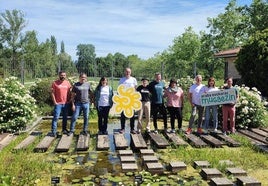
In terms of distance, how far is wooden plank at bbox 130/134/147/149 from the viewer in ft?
29.1

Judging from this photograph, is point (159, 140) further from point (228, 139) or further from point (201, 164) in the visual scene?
point (201, 164)

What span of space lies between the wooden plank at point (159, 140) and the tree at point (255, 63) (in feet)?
32.8

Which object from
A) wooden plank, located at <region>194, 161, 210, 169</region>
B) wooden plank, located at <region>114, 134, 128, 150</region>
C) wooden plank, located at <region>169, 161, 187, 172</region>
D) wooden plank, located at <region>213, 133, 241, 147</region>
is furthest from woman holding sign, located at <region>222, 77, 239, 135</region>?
wooden plank, located at <region>169, 161, 187, 172</region>

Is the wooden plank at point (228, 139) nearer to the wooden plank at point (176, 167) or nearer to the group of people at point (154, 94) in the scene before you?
the group of people at point (154, 94)

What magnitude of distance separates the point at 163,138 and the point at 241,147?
2003 mm

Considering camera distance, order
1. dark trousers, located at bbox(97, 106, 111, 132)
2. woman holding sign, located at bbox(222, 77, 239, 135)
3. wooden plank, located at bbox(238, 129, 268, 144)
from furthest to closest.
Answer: woman holding sign, located at bbox(222, 77, 239, 135) → dark trousers, located at bbox(97, 106, 111, 132) → wooden plank, located at bbox(238, 129, 268, 144)

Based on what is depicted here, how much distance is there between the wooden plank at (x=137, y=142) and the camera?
29.1ft

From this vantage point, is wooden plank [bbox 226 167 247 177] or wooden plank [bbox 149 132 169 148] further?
wooden plank [bbox 149 132 169 148]

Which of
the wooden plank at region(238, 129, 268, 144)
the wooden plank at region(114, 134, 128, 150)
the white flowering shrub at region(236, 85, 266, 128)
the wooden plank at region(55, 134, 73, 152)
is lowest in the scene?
the wooden plank at region(238, 129, 268, 144)

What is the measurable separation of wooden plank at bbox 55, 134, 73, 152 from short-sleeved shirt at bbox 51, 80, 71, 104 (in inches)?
37.7

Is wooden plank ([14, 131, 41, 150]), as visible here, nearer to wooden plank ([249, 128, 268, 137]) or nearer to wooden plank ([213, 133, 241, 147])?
wooden plank ([213, 133, 241, 147])

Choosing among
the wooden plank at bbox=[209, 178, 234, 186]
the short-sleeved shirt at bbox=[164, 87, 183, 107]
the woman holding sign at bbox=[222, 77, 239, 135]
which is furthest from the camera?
the woman holding sign at bbox=[222, 77, 239, 135]

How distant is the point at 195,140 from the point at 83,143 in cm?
290

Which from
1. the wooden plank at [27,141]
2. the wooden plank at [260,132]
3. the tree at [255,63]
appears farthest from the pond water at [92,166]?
the tree at [255,63]
